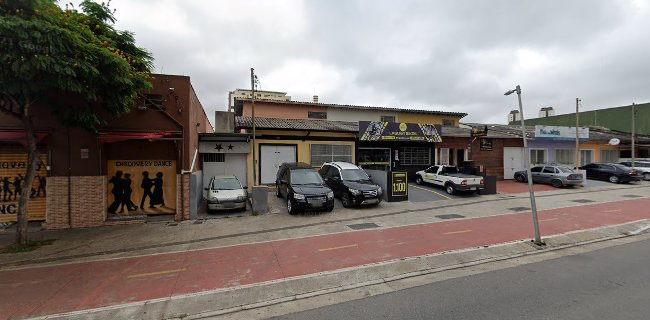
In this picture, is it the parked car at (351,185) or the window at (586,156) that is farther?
the window at (586,156)

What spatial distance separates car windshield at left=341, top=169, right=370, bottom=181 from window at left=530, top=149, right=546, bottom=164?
738 inches

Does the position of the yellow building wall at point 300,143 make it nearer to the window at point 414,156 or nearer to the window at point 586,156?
the window at point 414,156

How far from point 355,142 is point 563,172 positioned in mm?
14243

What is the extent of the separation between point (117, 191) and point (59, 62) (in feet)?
19.1

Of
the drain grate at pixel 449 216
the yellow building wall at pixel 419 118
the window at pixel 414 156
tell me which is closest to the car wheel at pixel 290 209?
the drain grate at pixel 449 216

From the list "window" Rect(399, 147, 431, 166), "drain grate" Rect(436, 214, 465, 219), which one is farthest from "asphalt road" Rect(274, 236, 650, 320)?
"window" Rect(399, 147, 431, 166)

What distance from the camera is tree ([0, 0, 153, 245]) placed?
248 inches

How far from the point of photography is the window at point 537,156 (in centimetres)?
2386

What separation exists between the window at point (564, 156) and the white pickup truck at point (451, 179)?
15340mm

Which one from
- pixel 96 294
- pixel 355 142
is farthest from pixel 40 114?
pixel 355 142

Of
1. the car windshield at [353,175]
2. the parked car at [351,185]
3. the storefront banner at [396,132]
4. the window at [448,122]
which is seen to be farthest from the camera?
the window at [448,122]

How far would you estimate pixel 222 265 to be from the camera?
253 inches

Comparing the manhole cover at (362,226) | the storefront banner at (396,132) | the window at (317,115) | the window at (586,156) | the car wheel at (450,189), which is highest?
the window at (317,115)

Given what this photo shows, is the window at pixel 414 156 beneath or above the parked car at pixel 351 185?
above
